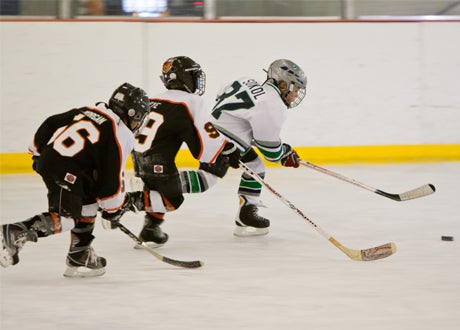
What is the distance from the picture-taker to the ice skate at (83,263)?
3.74 m

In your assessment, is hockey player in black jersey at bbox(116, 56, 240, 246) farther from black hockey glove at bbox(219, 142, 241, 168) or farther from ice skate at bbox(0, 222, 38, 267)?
ice skate at bbox(0, 222, 38, 267)

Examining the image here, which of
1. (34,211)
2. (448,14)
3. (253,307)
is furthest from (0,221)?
(448,14)

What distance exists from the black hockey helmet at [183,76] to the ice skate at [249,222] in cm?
72

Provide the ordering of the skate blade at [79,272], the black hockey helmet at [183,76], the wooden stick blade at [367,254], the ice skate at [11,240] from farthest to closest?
1. the black hockey helmet at [183,76]
2. the wooden stick blade at [367,254]
3. the skate blade at [79,272]
4. the ice skate at [11,240]

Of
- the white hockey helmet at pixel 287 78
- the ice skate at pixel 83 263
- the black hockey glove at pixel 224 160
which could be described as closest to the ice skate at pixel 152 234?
the black hockey glove at pixel 224 160

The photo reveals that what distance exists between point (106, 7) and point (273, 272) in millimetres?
3825

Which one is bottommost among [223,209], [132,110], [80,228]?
[223,209]

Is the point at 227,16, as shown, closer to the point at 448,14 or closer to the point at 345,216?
the point at 448,14

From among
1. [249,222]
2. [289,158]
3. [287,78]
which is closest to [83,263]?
[249,222]

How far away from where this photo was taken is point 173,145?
4359 millimetres

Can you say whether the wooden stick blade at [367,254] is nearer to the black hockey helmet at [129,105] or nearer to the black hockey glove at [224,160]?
the black hockey glove at [224,160]

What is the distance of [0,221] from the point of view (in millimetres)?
5121

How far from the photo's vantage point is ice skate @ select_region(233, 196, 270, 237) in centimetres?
475

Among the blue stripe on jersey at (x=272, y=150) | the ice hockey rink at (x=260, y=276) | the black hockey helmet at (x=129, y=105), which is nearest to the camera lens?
the ice hockey rink at (x=260, y=276)
